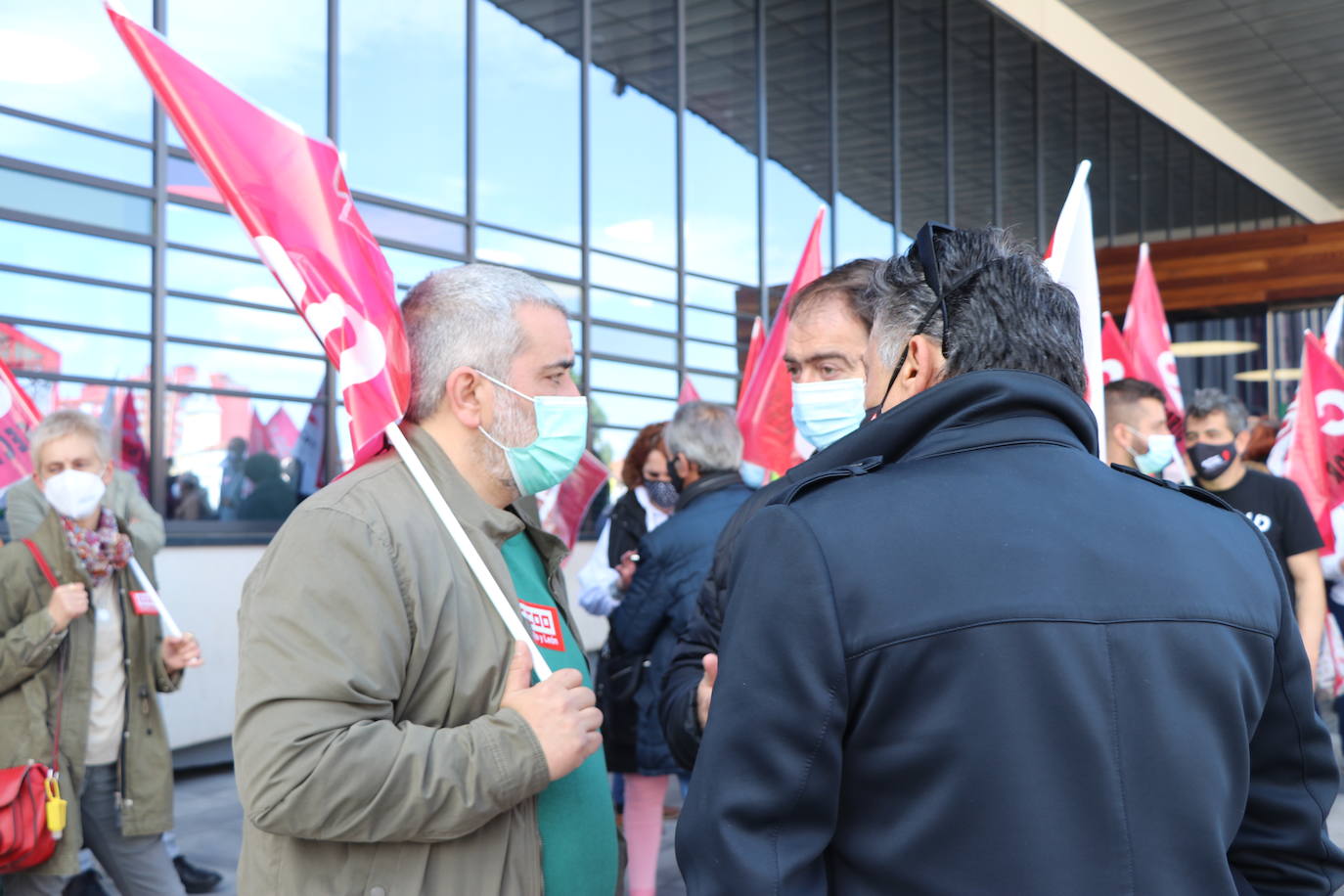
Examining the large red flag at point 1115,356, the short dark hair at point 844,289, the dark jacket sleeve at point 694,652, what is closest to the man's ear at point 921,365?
the dark jacket sleeve at point 694,652

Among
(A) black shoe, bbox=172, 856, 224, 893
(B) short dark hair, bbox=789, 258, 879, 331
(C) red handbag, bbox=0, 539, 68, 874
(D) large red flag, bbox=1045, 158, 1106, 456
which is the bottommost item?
(A) black shoe, bbox=172, 856, 224, 893

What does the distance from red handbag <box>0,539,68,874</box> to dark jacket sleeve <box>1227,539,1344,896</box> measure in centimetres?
322

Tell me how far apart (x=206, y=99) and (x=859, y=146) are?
1114 centimetres

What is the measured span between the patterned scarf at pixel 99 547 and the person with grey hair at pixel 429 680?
2163 mm

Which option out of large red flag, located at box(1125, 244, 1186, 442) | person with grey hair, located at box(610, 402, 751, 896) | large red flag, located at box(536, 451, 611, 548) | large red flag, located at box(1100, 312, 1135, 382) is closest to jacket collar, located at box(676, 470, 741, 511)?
person with grey hair, located at box(610, 402, 751, 896)

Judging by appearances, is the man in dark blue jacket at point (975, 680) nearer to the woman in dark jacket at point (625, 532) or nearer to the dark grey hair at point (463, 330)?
the dark grey hair at point (463, 330)

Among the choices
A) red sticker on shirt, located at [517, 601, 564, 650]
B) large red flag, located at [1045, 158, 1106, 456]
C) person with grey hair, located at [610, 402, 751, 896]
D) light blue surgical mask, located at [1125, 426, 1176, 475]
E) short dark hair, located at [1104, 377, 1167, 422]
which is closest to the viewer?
red sticker on shirt, located at [517, 601, 564, 650]

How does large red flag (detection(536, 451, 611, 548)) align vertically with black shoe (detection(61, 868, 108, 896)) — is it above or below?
above

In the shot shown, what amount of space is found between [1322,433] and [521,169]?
5.82 metres

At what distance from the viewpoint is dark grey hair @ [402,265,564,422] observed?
2199mm

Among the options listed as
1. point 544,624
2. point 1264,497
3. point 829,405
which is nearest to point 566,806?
point 544,624

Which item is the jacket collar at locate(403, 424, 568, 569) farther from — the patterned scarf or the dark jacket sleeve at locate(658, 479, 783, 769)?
the patterned scarf

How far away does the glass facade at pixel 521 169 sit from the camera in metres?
6.64

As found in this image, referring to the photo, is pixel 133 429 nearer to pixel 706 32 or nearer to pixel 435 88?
pixel 435 88
